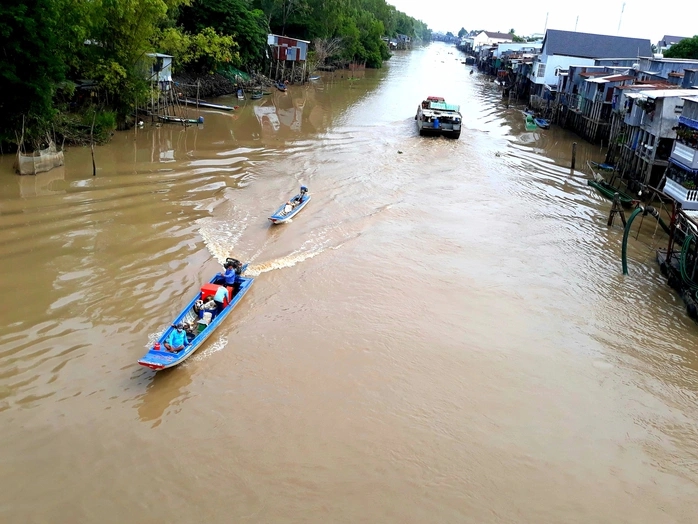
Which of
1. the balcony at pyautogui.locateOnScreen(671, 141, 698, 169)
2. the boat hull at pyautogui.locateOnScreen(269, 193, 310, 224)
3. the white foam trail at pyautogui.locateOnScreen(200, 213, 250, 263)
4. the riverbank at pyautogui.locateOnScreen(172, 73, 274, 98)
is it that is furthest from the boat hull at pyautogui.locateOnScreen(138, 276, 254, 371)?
the riverbank at pyautogui.locateOnScreen(172, 73, 274, 98)

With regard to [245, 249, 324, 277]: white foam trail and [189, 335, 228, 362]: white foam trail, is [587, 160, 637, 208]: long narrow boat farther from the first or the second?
[189, 335, 228, 362]: white foam trail

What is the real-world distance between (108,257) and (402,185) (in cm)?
1343

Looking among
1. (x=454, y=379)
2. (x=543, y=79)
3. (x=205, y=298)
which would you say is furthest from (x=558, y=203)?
(x=543, y=79)

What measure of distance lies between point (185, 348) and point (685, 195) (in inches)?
677

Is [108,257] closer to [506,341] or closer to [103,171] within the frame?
[103,171]

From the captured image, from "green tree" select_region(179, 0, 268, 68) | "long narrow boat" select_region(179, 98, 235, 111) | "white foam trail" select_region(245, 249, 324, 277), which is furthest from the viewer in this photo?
"green tree" select_region(179, 0, 268, 68)

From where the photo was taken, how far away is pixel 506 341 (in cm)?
1313

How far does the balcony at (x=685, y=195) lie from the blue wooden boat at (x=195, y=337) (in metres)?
14.8

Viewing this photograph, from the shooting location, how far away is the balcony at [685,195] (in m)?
18.9

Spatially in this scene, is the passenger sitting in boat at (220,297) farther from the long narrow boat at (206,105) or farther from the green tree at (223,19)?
the green tree at (223,19)

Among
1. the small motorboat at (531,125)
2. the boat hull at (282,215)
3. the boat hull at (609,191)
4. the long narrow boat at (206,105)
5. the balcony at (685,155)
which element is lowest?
the boat hull at (282,215)

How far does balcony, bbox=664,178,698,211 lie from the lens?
18.9 meters

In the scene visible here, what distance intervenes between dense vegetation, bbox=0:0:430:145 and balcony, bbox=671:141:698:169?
72.6 feet

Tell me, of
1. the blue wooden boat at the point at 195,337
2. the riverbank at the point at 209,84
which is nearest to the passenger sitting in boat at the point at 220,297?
the blue wooden boat at the point at 195,337
